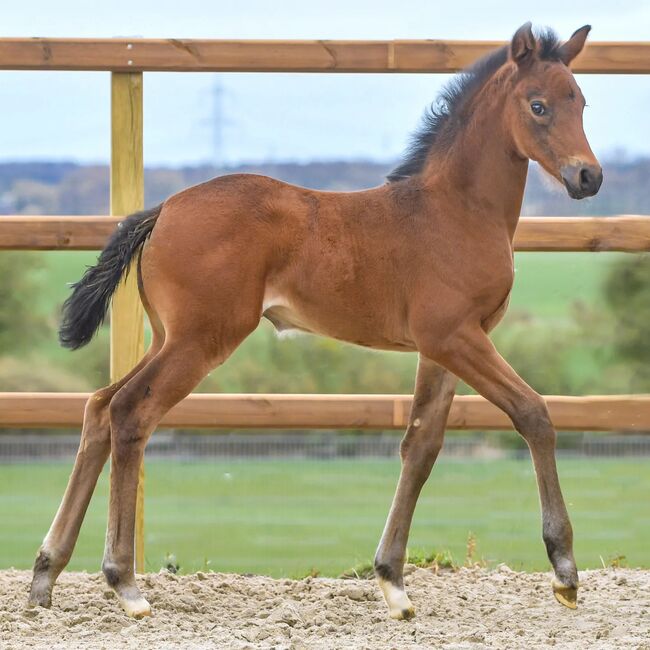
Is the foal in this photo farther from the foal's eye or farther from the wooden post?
the wooden post

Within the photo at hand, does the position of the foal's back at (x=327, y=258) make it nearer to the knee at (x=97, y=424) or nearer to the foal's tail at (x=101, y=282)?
the foal's tail at (x=101, y=282)

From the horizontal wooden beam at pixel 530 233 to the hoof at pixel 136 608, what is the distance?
157cm

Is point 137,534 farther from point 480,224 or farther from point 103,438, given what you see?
point 480,224

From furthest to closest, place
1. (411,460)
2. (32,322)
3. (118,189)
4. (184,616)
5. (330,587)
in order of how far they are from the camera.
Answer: (32,322) < (118,189) < (330,587) < (411,460) < (184,616)

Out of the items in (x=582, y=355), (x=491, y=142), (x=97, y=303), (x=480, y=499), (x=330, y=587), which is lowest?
(x=480, y=499)

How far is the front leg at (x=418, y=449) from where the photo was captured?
3.86 metres

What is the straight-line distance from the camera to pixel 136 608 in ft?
11.6

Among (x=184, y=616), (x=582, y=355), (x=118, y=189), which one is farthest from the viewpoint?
(x=582, y=355)

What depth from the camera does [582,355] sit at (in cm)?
1138

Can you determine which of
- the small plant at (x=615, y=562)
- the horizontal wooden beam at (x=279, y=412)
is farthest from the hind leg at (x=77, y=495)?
the small plant at (x=615, y=562)

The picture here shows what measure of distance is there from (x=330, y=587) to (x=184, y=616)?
0.75m

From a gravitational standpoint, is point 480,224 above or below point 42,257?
above

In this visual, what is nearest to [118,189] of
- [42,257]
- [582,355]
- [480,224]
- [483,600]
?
[480,224]

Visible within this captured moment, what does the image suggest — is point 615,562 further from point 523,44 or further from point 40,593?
point 40,593
